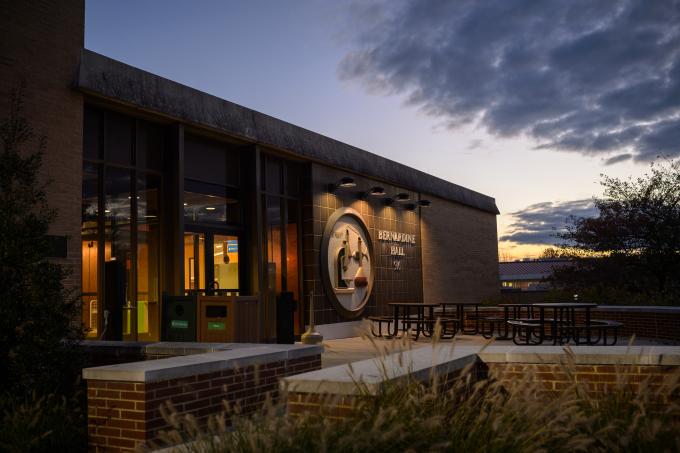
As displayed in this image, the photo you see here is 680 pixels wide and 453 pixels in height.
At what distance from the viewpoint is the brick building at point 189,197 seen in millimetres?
10148

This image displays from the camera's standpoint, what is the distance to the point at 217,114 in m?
13.3

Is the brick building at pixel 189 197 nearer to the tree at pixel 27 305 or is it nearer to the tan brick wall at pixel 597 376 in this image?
the tree at pixel 27 305

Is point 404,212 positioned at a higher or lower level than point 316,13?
lower

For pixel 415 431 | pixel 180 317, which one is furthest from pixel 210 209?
pixel 415 431

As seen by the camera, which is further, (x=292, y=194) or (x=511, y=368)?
(x=292, y=194)

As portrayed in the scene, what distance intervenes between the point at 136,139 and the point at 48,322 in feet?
21.1

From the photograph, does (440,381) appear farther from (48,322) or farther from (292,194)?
(292,194)

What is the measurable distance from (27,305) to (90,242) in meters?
5.22

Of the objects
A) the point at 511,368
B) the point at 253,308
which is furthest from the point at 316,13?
the point at 511,368

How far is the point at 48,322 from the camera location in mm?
6117

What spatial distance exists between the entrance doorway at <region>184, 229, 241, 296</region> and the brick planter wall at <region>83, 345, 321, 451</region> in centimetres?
672

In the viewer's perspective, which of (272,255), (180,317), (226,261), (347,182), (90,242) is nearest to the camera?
(180,317)

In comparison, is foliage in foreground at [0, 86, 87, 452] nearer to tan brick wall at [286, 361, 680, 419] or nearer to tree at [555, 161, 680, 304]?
tan brick wall at [286, 361, 680, 419]

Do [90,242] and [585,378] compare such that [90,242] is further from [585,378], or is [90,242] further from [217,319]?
[585,378]
